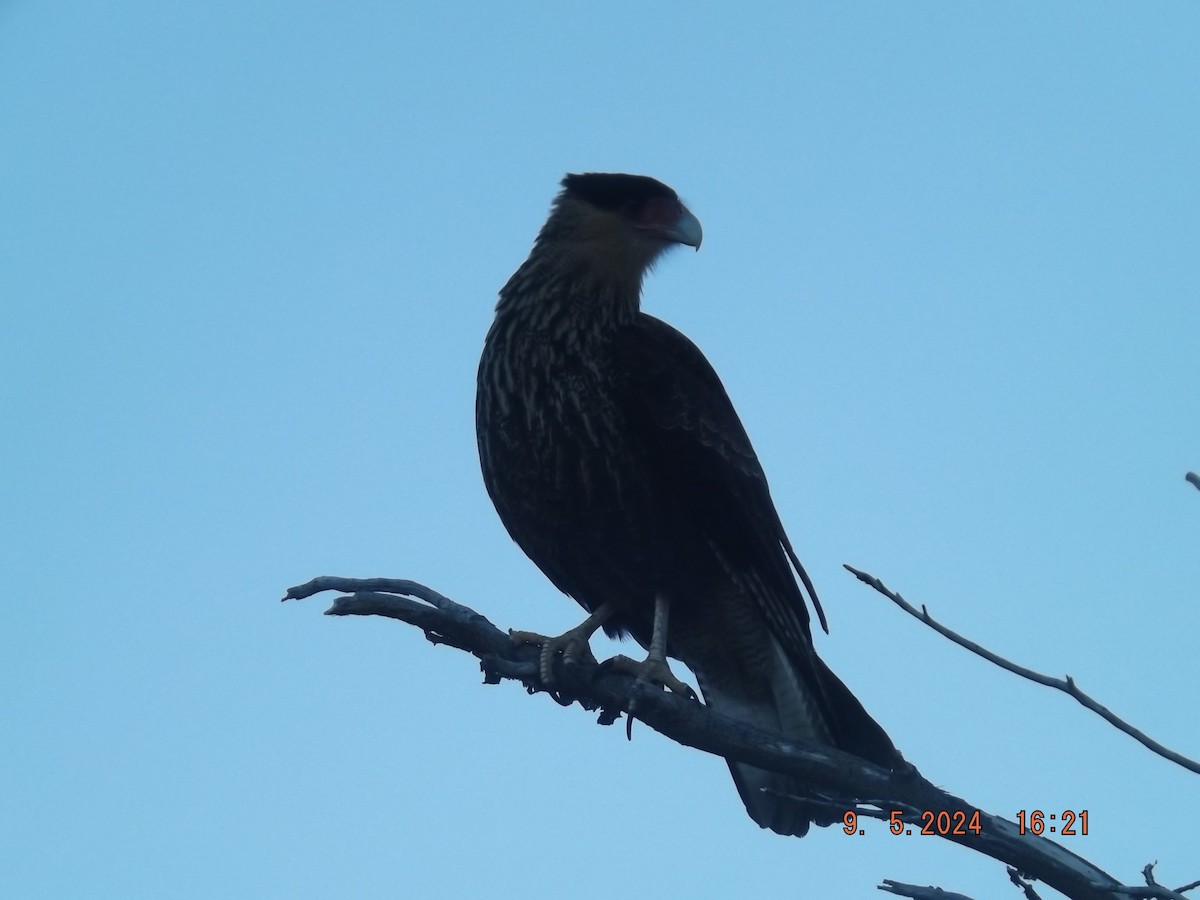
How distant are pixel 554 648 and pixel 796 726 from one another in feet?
2.96

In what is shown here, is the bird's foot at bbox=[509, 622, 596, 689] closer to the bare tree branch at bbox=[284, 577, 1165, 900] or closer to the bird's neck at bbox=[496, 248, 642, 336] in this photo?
the bare tree branch at bbox=[284, 577, 1165, 900]

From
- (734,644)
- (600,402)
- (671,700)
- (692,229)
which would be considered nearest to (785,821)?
(734,644)

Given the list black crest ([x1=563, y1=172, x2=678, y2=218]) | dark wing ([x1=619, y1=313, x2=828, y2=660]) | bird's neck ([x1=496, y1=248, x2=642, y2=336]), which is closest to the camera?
dark wing ([x1=619, y1=313, x2=828, y2=660])

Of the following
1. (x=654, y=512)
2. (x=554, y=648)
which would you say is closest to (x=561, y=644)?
(x=554, y=648)

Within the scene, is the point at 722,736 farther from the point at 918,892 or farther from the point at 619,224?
the point at 619,224

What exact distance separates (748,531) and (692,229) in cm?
127

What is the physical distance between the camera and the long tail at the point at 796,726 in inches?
145

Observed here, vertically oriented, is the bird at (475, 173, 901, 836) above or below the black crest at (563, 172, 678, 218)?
below

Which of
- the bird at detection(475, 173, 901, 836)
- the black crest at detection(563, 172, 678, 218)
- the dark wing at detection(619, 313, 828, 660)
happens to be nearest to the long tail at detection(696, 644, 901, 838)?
the bird at detection(475, 173, 901, 836)

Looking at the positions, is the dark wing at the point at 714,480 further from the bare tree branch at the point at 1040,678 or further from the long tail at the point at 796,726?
the bare tree branch at the point at 1040,678

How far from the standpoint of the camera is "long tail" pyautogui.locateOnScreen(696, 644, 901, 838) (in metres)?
3.68

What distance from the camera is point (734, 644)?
3.99 m

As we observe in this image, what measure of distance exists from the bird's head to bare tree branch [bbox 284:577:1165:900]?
5.05 feet

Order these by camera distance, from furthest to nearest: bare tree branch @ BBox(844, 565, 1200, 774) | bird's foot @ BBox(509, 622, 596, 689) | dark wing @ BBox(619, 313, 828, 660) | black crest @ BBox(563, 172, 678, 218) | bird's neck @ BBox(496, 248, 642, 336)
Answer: black crest @ BBox(563, 172, 678, 218), bird's neck @ BBox(496, 248, 642, 336), dark wing @ BBox(619, 313, 828, 660), bird's foot @ BBox(509, 622, 596, 689), bare tree branch @ BBox(844, 565, 1200, 774)
